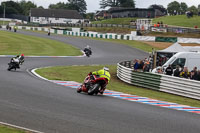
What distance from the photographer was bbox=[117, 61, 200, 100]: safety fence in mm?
17648

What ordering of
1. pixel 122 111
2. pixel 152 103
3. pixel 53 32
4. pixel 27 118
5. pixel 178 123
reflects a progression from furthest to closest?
pixel 53 32
pixel 152 103
pixel 122 111
pixel 178 123
pixel 27 118

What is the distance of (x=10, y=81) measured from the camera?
1680 cm

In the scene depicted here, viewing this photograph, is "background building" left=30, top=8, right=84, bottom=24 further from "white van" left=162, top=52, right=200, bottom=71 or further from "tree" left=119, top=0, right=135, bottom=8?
"white van" left=162, top=52, right=200, bottom=71

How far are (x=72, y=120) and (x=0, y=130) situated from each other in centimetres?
217

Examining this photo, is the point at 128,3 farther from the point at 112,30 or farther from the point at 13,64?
the point at 13,64

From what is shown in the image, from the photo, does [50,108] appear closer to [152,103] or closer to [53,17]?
[152,103]

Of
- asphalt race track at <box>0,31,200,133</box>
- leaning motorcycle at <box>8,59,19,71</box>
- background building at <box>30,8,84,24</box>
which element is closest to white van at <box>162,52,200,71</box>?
asphalt race track at <box>0,31,200,133</box>

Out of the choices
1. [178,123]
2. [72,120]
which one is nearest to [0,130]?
[72,120]

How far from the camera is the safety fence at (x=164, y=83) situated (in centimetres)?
1765

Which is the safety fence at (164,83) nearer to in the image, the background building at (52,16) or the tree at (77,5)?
the background building at (52,16)

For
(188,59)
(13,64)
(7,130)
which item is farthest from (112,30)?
(7,130)

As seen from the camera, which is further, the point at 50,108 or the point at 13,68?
the point at 13,68

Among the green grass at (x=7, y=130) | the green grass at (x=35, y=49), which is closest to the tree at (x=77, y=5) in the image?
the green grass at (x=35, y=49)

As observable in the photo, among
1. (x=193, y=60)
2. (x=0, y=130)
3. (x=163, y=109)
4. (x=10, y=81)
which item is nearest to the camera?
(x=0, y=130)
